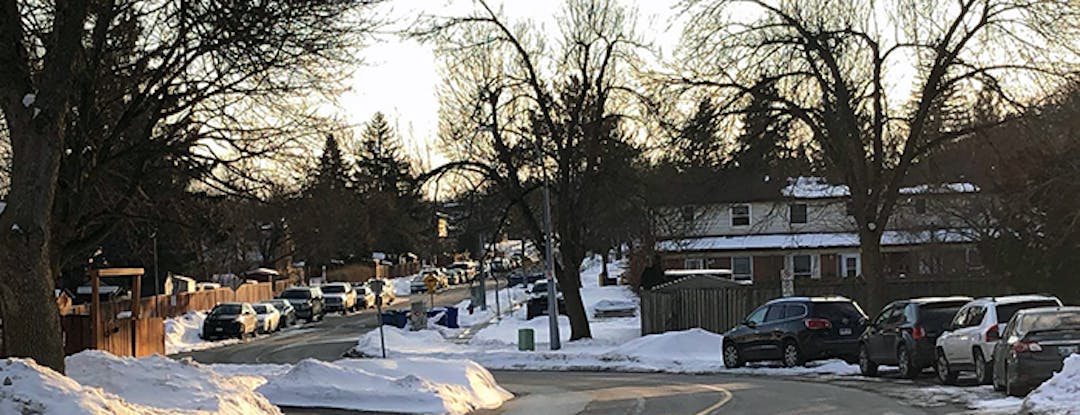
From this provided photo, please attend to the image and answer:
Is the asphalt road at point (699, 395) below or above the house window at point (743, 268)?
below

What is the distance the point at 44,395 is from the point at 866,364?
18.7 m

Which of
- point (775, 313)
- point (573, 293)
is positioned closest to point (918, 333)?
point (775, 313)

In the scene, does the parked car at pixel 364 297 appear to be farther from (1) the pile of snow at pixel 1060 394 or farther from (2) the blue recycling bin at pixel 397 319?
(1) the pile of snow at pixel 1060 394

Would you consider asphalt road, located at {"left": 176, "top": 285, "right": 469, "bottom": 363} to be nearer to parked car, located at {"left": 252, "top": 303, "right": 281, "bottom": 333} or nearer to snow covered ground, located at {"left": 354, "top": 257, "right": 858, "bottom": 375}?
parked car, located at {"left": 252, "top": 303, "right": 281, "bottom": 333}

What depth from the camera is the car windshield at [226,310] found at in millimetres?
52281

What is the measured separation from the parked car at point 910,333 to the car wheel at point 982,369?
279 cm

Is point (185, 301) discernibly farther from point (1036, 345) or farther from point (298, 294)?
point (1036, 345)

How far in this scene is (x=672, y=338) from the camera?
37.7 meters

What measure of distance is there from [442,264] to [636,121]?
108894 mm

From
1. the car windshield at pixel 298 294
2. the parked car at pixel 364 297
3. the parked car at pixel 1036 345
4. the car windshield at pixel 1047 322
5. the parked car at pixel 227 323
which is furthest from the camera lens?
the parked car at pixel 364 297

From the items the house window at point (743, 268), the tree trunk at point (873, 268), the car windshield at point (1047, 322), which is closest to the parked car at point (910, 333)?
the car windshield at point (1047, 322)

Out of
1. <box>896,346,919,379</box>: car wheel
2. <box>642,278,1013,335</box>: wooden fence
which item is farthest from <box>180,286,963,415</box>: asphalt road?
<box>642,278,1013,335</box>: wooden fence

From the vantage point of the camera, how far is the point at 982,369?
21.4 metres

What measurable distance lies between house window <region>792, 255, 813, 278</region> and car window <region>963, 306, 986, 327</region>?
42.3 meters
